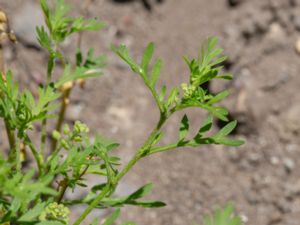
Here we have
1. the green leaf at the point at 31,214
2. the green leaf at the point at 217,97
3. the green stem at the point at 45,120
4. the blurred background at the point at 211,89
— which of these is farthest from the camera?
the blurred background at the point at 211,89

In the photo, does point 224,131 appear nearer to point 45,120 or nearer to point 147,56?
point 147,56

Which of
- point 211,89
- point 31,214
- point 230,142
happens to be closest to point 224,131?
point 230,142

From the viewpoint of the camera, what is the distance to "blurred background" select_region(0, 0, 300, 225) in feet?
11.5

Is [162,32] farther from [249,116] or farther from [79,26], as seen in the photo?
[79,26]

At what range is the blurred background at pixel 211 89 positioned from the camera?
138 inches

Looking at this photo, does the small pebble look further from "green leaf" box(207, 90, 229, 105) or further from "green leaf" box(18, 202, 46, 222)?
"green leaf" box(18, 202, 46, 222)

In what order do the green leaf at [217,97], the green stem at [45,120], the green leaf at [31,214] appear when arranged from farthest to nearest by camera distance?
the green stem at [45,120] → the green leaf at [217,97] → the green leaf at [31,214]

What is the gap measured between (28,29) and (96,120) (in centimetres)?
70

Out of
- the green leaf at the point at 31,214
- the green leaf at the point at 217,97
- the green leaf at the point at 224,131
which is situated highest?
the green leaf at the point at 217,97

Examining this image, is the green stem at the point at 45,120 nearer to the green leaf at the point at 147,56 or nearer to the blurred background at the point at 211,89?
the green leaf at the point at 147,56

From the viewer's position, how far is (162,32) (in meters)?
4.16

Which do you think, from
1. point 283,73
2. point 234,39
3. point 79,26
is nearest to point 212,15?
point 234,39

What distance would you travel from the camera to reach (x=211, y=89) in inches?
152

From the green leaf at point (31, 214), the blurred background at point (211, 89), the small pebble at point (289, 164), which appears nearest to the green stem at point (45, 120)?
the green leaf at point (31, 214)
